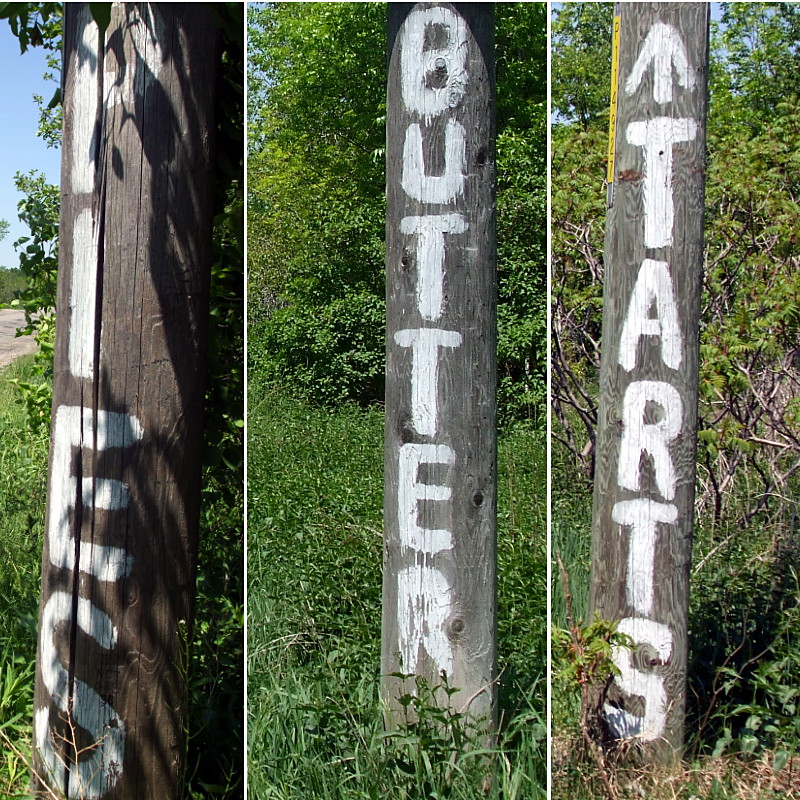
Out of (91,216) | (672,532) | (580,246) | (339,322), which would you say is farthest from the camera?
(339,322)

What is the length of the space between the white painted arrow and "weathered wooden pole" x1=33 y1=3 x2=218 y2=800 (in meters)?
0.98

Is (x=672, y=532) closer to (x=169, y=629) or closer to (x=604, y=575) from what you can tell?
(x=604, y=575)

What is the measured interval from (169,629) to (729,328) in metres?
2.18

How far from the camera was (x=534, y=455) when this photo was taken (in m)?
3.88

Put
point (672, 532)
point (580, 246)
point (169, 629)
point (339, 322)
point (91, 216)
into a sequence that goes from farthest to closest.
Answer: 1. point (339, 322)
2. point (580, 246)
3. point (672, 532)
4. point (169, 629)
5. point (91, 216)

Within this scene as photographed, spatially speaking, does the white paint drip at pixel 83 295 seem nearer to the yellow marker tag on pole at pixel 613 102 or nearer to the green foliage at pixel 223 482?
the green foliage at pixel 223 482

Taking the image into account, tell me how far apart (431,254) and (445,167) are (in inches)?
7.1

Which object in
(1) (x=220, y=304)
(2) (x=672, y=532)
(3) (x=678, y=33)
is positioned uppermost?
(3) (x=678, y=33)

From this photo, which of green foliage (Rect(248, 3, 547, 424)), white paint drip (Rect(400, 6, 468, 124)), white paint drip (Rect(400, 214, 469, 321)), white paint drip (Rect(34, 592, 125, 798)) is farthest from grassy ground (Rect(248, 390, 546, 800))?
green foliage (Rect(248, 3, 547, 424))

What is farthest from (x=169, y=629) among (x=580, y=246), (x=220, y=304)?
(x=580, y=246)

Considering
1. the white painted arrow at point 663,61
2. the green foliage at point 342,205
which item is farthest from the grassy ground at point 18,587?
the white painted arrow at point 663,61

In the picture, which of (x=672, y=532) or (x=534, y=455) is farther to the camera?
(x=534, y=455)

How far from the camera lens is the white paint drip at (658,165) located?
Result: 1.93 metres

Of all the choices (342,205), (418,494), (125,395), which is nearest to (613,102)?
(418,494)
